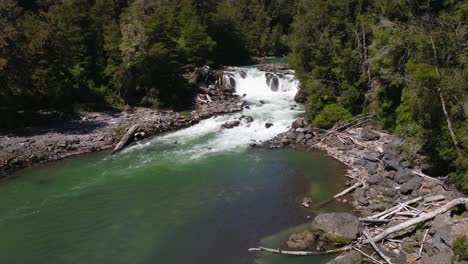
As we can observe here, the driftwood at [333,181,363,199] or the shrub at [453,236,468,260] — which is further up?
the shrub at [453,236,468,260]

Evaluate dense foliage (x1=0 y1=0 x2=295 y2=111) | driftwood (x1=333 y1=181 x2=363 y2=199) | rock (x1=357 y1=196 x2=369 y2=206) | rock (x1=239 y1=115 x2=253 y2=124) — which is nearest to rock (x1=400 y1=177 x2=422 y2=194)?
rock (x1=357 y1=196 x2=369 y2=206)

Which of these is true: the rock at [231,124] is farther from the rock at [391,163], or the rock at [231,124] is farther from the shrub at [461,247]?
the shrub at [461,247]

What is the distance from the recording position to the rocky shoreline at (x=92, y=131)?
3384cm

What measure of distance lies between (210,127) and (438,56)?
23.1 m

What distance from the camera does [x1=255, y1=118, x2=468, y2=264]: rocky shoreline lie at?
60.1 feet

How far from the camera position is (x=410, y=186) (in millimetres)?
24344

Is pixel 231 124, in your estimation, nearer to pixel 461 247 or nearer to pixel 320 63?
pixel 320 63

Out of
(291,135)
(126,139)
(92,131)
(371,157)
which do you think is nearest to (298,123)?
(291,135)

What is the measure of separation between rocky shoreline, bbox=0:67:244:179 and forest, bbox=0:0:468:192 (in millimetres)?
3031

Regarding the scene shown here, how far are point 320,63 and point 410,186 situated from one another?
761 inches

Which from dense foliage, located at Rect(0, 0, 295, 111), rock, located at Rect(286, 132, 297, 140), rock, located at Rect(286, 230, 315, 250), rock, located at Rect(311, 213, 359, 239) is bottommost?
rock, located at Rect(286, 230, 315, 250)

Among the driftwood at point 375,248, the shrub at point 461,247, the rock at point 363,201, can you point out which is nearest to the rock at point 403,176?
the rock at point 363,201

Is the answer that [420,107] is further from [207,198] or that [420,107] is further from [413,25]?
[207,198]

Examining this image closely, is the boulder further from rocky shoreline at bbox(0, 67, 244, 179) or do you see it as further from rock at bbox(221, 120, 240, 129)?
rocky shoreline at bbox(0, 67, 244, 179)
